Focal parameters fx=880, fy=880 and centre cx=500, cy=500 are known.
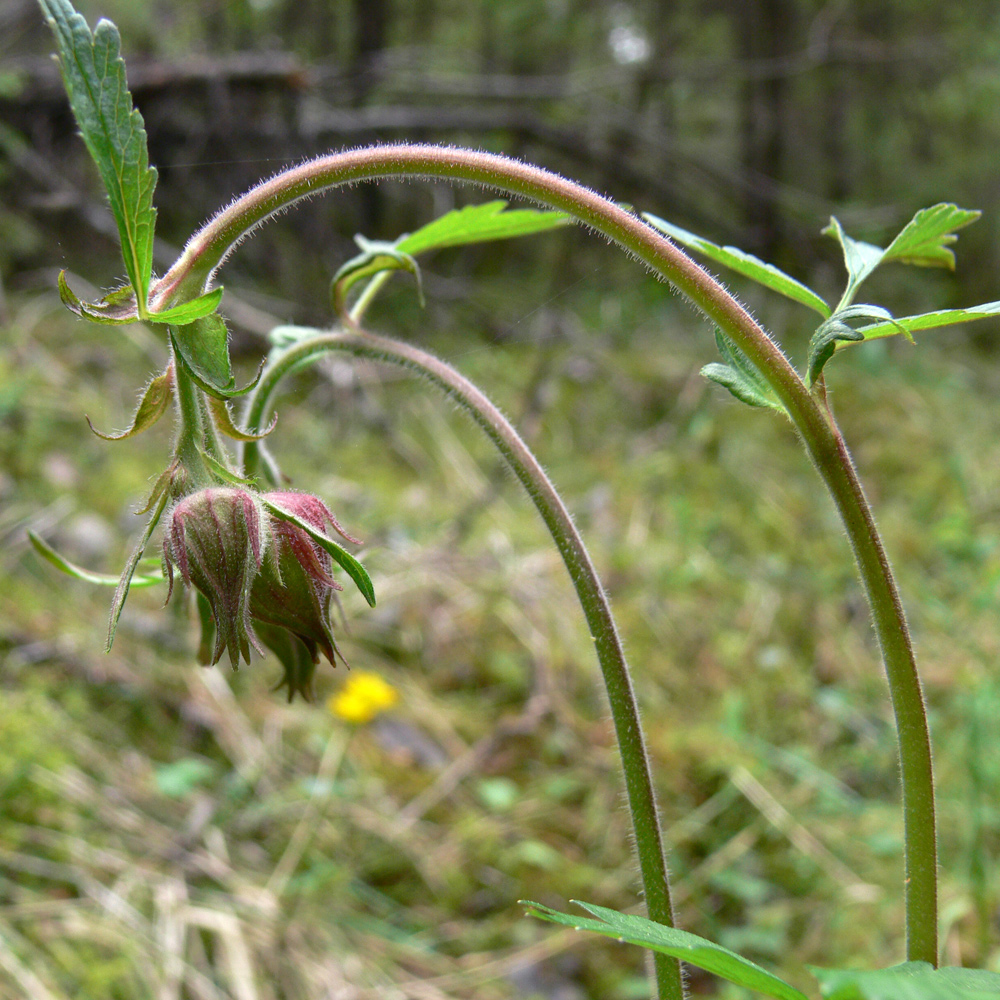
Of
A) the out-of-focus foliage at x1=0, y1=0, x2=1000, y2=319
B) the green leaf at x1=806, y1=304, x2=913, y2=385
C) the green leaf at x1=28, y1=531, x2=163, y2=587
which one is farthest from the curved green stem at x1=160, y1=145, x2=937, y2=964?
the out-of-focus foliage at x1=0, y1=0, x2=1000, y2=319

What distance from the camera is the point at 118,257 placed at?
3154mm

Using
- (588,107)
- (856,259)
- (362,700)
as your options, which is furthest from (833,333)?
(588,107)

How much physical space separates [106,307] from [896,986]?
0.60 m

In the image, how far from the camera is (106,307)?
0.60 m

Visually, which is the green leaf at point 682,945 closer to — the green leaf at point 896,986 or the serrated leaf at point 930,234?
the green leaf at point 896,986

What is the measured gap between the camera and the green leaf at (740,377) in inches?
24.7

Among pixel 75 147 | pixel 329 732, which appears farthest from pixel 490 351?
pixel 329 732

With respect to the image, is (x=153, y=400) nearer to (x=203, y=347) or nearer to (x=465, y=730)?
(x=203, y=347)

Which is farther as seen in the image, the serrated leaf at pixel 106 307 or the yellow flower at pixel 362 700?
the yellow flower at pixel 362 700

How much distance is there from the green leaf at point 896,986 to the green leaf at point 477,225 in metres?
0.56

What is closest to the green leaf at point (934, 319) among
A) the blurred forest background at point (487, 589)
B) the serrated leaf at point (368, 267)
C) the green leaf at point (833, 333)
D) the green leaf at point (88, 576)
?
the green leaf at point (833, 333)

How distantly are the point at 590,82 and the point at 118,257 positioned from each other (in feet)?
6.86

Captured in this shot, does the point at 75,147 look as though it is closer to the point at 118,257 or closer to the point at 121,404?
the point at 118,257

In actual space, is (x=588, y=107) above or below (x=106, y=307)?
above
